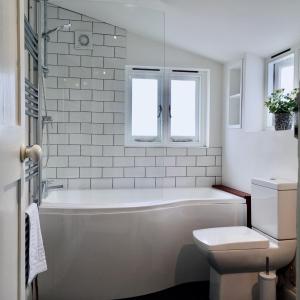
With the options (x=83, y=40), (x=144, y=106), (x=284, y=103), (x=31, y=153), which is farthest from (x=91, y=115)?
(x=31, y=153)

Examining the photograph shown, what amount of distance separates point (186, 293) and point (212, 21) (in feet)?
7.17

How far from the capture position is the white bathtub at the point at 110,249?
240 cm

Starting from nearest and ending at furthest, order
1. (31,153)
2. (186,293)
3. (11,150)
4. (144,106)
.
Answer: (11,150), (31,153), (186,293), (144,106)

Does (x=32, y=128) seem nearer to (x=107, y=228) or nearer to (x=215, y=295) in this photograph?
(x=107, y=228)

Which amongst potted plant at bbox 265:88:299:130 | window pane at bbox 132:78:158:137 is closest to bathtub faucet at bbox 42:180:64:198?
window pane at bbox 132:78:158:137

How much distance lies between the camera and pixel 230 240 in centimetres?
217

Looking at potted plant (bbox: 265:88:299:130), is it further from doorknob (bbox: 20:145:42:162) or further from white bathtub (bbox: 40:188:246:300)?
doorknob (bbox: 20:145:42:162)

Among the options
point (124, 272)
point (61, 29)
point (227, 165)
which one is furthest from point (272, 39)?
point (124, 272)

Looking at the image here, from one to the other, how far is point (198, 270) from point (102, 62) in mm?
2080

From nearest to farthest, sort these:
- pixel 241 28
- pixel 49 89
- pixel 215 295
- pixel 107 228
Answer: pixel 215 295 < pixel 107 228 < pixel 241 28 < pixel 49 89

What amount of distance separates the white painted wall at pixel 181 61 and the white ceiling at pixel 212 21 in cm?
9

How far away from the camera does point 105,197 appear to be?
9.93ft

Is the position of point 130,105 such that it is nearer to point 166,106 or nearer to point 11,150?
point 166,106

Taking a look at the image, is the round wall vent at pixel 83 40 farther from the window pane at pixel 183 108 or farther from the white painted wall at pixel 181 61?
the window pane at pixel 183 108
